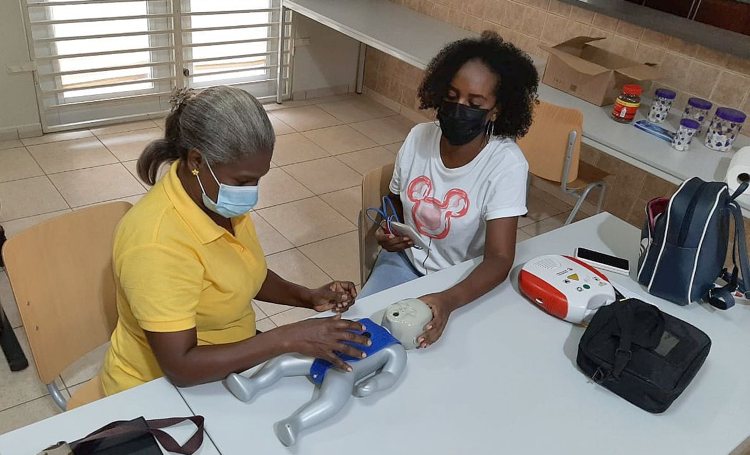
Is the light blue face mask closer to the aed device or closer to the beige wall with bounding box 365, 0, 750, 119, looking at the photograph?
the aed device

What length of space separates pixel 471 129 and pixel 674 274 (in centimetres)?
63

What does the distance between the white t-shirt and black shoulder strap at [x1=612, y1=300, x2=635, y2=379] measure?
0.40 metres

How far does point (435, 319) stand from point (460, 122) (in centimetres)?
58

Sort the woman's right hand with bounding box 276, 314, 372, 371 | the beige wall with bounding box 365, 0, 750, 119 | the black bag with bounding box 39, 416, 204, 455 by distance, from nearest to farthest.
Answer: the black bag with bounding box 39, 416, 204, 455
the woman's right hand with bounding box 276, 314, 372, 371
the beige wall with bounding box 365, 0, 750, 119

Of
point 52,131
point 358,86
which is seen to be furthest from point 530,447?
point 358,86

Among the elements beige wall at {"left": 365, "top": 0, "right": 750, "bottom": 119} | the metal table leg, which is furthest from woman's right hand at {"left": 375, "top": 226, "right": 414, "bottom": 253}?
beige wall at {"left": 365, "top": 0, "right": 750, "bottom": 119}

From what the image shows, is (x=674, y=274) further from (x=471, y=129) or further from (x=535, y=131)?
(x=535, y=131)

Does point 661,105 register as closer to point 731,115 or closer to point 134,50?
point 731,115

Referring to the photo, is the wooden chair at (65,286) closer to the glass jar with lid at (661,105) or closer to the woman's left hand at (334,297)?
the woman's left hand at (334,297)

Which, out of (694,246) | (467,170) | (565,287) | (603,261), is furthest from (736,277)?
(467,170)

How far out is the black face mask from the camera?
1.71 metres

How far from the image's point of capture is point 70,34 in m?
3.67

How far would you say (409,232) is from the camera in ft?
6.13

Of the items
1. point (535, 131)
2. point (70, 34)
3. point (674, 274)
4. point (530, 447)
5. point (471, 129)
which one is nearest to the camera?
point (530, 447)
